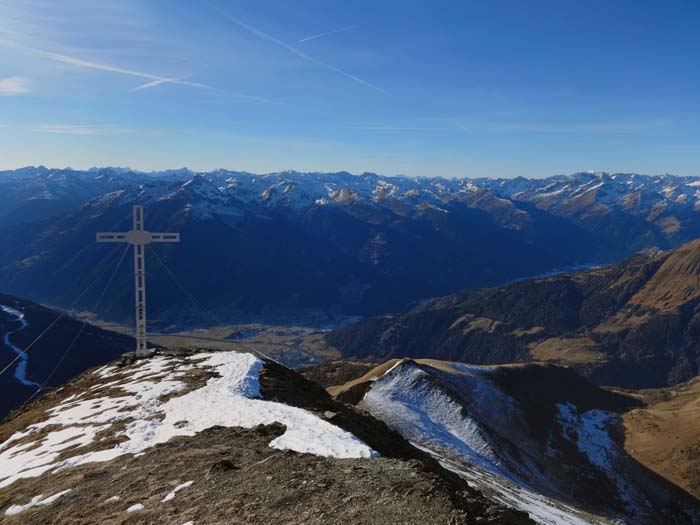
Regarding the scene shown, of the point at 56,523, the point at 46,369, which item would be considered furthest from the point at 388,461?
the point at 46,369

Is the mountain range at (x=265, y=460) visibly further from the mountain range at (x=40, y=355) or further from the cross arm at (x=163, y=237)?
the mountain range at (x=40, y=355)

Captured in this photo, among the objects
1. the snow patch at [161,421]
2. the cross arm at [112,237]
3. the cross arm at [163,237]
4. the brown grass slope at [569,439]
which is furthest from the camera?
the brown grass slope at [569,439]

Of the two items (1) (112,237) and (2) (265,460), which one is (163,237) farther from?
(2) (265,460)

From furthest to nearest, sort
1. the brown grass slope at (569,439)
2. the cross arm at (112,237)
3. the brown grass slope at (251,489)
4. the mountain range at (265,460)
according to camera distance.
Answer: the brown grass slope at (569,439) → the cross arm at (112,237) → the mountain range at (265,460) → the brown grass slope at (251,489)

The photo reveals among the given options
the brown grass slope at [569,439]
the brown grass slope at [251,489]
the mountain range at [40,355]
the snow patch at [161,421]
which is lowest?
the mountain range at [40,355]

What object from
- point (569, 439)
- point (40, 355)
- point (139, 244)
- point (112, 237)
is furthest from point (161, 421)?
point (40, 355)

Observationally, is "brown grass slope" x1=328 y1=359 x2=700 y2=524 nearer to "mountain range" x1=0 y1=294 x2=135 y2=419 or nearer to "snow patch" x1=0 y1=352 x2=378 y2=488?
"snow patch" x1=0 y1=352 x2=378 y2=488

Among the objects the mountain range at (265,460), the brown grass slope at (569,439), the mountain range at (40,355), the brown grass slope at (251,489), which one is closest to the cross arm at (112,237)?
the mountain range at (265,460)

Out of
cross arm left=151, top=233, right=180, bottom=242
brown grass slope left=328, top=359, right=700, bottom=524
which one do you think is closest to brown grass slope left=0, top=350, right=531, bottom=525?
cross arm left=151, top=233, right=180, bottom=242

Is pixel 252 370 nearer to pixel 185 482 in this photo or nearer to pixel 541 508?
pixel 185 482

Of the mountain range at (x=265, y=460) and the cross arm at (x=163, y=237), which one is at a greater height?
the cross arm at (x=163, y=237)

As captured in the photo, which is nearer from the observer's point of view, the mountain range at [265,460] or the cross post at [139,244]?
the mountain range at [265,460]
